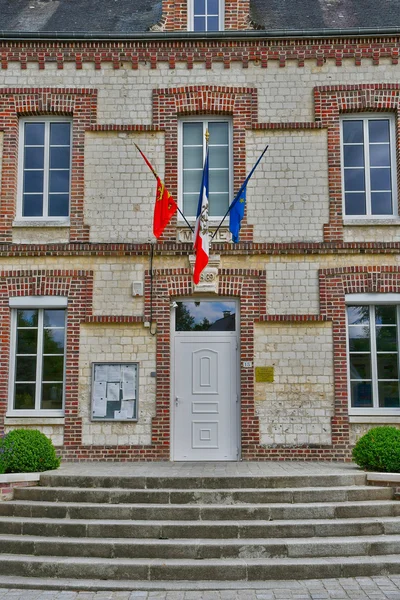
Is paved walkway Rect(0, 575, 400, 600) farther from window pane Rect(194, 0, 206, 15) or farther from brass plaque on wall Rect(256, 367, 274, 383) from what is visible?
window pane Rect(194, 0, 206, 15)

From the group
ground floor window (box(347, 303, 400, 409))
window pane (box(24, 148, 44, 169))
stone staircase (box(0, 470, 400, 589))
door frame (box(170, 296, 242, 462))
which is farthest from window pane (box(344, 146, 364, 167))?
stone staircase (box(0, 470, 400, 589))

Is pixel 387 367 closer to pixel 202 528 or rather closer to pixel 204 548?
pixel 202 528

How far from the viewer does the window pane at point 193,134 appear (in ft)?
40.9

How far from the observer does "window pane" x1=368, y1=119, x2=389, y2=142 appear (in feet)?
40.5

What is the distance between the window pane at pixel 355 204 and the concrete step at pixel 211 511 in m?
5.60

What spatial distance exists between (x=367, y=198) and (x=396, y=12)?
12.8ft

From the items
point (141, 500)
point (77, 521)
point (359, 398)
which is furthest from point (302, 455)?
point (77, 521)

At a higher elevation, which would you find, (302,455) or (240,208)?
(240,208)

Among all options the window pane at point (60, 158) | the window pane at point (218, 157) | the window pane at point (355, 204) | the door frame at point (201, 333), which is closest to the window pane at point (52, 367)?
the door frame at point (201, 333)

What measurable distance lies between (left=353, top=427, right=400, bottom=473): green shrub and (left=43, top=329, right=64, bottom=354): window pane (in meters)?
5.32

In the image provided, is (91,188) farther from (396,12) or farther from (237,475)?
(396,12)

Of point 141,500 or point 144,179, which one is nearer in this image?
point 141,500

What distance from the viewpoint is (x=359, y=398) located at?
38.4ft

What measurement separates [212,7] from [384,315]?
21.5 ft
